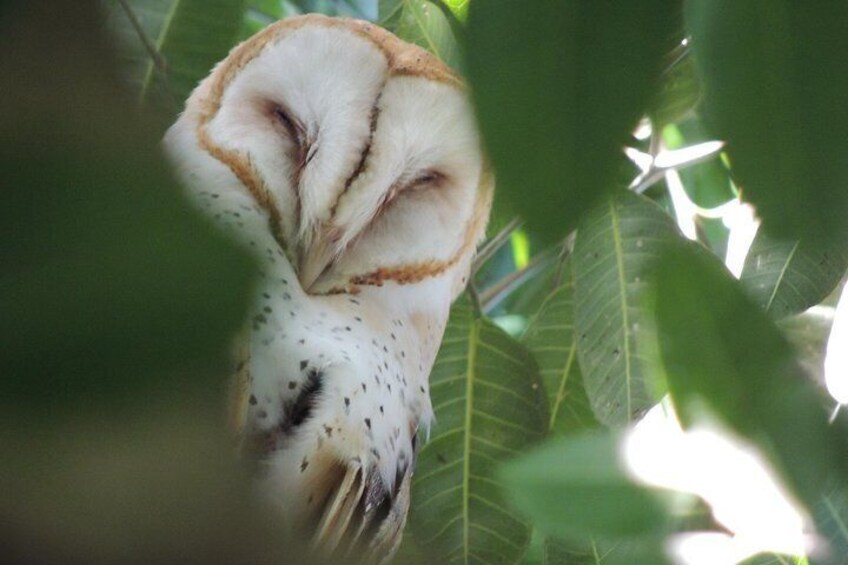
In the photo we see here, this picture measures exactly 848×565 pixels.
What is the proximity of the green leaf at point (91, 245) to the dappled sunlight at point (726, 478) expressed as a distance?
0.64 feet

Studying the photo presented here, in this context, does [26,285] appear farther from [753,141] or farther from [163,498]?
[753,141]

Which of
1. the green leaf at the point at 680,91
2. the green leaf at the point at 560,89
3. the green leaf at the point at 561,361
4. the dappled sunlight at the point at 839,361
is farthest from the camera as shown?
the green leaf at the point at 561,361

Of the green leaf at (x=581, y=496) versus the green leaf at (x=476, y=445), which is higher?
the green leaf at (x=581, y=496)

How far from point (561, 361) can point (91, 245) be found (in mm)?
1401

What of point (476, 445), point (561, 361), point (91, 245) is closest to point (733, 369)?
point (91, 245)

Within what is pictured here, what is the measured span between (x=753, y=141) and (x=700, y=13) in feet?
0.20

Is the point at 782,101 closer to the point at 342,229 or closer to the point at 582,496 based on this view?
the point at 582,496

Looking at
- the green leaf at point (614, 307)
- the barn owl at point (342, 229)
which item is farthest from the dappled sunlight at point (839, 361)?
the barn owl at point (342, 229)

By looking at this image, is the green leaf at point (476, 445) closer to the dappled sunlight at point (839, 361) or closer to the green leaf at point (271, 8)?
the dappled sunlight at point (839, 361)

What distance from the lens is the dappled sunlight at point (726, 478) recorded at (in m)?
0.48

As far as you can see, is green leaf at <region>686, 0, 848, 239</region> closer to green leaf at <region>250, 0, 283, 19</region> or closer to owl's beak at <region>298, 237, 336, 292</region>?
owl's beak at <region>298, 237, 336, 292</region>

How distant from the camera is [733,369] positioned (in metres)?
0.48

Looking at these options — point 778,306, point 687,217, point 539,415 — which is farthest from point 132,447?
point 687,217

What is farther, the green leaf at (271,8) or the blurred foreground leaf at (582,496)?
the green leaf at (271,8)
